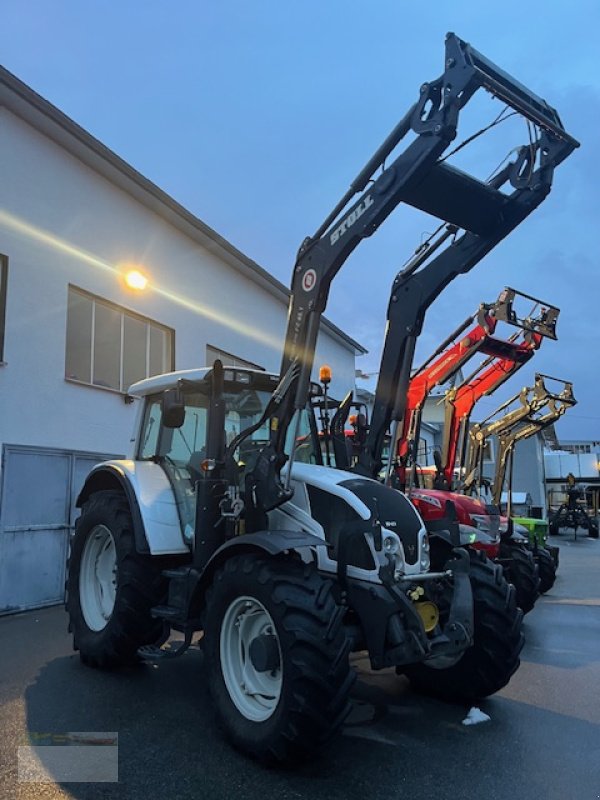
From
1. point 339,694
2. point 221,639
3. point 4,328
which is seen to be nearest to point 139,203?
point 4,328

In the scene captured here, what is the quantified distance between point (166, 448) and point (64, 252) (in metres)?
4.67

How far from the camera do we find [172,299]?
37.8ft

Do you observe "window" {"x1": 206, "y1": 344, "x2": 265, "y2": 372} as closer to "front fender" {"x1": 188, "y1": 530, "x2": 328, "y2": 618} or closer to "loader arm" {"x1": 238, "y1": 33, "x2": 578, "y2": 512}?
"loader arm" {"x1": 238, "y1": 33, "x2": 578, "y2": 512}

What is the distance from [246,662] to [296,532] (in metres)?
0.87

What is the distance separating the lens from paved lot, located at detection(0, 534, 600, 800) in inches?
134

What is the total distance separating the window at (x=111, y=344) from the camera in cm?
955

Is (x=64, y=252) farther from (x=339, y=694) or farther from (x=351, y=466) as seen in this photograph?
(x=339, y=694)

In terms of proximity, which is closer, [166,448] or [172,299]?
[166,448]

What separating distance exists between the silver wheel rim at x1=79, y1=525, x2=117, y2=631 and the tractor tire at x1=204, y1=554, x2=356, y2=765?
80.1 inches

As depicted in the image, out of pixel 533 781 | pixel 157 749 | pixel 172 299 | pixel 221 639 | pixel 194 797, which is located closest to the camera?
pixel 194 797

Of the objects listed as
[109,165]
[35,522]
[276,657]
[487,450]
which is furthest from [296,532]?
[487,450]

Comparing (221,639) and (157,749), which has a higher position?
(221,639)

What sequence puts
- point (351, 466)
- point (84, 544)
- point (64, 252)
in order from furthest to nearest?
point (64, 252) < point (84, 544) < point (351, 466)

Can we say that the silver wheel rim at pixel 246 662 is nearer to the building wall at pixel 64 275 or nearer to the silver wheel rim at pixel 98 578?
the silver wheel rim at pixel 98 578
